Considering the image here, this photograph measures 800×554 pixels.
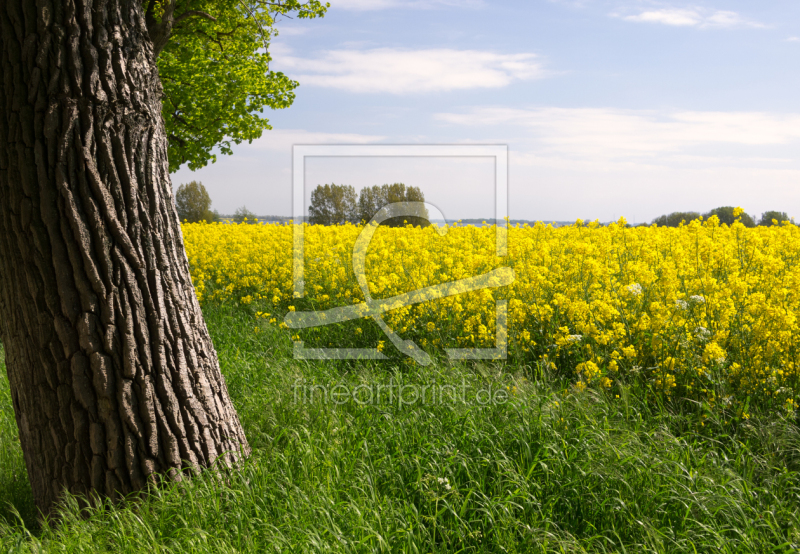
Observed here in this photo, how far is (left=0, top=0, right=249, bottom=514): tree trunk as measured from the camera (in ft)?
7.84

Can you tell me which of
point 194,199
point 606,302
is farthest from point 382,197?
point 194,199

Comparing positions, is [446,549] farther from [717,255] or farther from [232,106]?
[232,106]

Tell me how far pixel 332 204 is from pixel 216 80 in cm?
458

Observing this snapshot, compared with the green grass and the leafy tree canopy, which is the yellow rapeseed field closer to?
the green grass

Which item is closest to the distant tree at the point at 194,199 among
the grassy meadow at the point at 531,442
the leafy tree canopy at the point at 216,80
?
the leafy tree canopy at the point at 216,80

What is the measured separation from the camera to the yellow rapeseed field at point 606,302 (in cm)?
354

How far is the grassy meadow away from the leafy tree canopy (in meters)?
6.69

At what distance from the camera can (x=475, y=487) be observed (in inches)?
100

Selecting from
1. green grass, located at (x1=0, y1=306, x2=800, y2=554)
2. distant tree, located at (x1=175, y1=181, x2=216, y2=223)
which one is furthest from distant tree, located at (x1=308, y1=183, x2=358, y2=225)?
distant tree, located at (x1=175, y1=181, x2=216, y2=223)

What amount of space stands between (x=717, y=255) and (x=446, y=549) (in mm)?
3979

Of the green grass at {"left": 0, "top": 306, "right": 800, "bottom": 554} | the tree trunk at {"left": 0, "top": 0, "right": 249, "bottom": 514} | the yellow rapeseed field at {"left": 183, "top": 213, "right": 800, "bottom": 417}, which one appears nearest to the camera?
the green grass at {"left": 0, "top": 306, "right": 800, "bottom": 554}

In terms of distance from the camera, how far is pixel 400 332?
16.3ft

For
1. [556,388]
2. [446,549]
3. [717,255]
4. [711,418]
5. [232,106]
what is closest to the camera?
[446,549]

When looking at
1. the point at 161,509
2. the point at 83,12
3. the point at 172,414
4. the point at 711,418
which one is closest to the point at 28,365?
the point at 172,414
